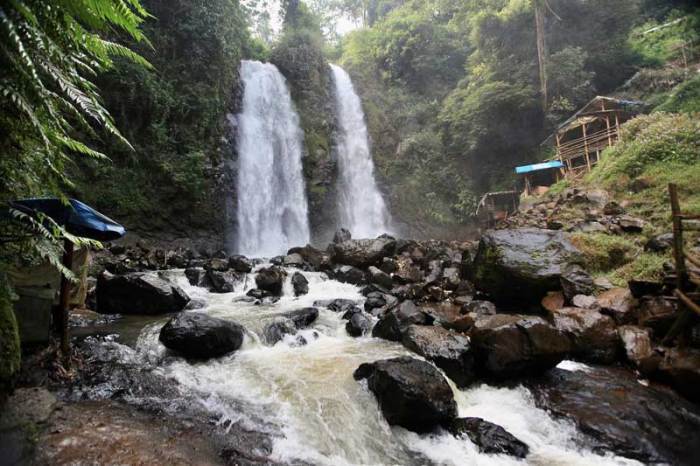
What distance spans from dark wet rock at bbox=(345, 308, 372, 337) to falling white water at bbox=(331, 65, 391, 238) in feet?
46.1

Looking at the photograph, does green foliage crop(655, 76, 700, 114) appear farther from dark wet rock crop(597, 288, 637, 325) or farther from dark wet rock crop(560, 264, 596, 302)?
dark wet rock crop(597, 288, 637, 325)

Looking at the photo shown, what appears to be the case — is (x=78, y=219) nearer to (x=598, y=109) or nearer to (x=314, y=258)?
(x=314, y=258)

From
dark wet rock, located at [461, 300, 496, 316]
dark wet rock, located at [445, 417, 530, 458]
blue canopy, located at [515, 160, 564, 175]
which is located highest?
blue canopy, located at [515, 160, 564, 175]

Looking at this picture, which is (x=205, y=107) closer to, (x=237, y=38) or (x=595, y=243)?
(x=237, y=38)

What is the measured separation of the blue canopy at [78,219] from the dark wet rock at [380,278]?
750 cm

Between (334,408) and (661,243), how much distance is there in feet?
25.4

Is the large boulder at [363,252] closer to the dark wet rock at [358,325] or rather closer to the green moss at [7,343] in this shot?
the dark wet rock at [358,325]

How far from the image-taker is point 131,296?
7629mm

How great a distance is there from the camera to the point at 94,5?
2.55 metres

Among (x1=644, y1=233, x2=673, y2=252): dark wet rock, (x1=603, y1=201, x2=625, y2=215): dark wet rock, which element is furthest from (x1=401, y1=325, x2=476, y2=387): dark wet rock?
(x1=603, y1=201, x2=625, y2=215): dark wet rock

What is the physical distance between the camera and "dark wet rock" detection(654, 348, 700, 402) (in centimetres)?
443

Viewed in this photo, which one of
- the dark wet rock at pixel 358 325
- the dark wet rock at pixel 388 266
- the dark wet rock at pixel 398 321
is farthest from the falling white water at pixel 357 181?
the dark wet rock at pixel 398 321

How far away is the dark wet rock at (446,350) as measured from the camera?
511cm

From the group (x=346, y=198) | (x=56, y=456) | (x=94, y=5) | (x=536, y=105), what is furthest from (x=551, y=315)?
(x=536, y=105)
